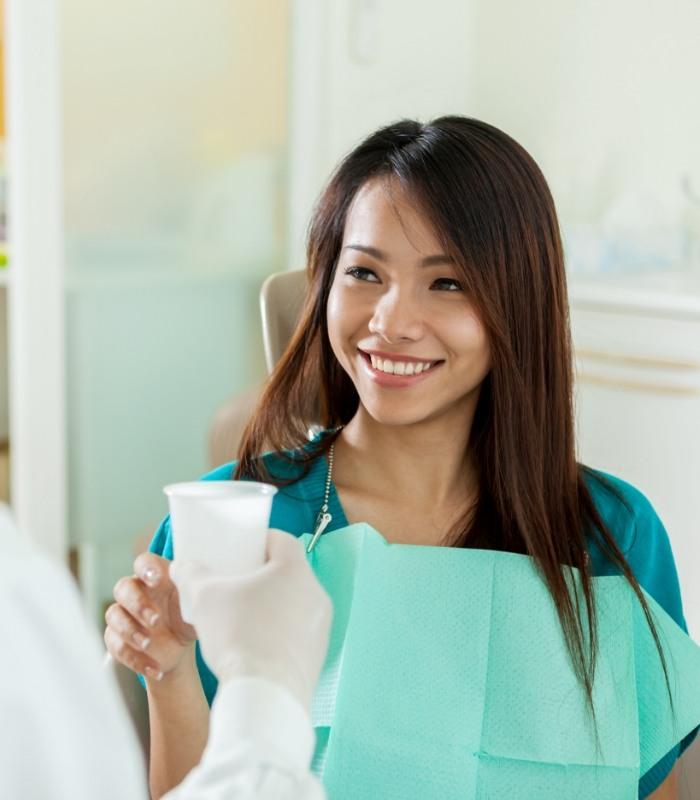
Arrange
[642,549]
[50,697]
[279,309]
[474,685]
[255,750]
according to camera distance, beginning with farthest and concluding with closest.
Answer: [279,309] → [642,549] → [474,685] → [255,750] → [50,697]

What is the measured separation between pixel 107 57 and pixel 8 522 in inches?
87.1

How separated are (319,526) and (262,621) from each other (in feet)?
1.49

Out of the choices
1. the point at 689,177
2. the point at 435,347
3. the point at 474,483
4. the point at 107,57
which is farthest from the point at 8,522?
the point at 689,177

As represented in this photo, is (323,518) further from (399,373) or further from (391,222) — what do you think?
(391,222)

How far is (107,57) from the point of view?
8.69 feet

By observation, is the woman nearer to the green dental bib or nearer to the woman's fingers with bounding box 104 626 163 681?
the green dental bib

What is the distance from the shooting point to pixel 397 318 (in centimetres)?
121

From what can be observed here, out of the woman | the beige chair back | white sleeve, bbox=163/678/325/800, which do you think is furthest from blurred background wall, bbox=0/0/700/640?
white sleeve, bbox=163/678/325/800

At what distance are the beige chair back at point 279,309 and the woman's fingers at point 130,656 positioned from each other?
1.80 feet

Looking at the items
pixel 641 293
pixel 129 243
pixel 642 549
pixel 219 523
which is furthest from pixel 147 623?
pixel 129 243

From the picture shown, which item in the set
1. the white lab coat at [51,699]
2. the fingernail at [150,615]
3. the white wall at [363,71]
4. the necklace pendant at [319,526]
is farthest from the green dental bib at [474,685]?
the white wall at [363,71]

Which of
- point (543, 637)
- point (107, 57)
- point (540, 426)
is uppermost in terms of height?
point (107, 57)

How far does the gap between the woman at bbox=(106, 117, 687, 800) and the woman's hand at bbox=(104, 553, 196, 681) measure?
0.44 ft

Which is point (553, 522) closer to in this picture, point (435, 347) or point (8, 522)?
point (435, 347)
